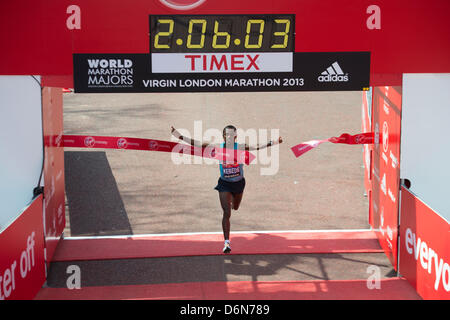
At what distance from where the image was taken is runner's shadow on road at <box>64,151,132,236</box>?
11.9m

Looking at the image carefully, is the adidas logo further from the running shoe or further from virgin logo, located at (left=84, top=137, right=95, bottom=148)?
virgin logo, located at (left=84, top=137, right=95, bottom=148)

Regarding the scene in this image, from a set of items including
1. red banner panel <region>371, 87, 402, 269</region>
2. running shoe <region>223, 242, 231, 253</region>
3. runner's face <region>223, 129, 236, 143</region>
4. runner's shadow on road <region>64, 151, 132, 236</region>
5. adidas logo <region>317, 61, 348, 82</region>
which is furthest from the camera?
runner's shadow on road <region>64, 151, 132, 236</region>

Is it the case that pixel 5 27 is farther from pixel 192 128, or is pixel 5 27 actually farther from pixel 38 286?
pixel 192 128

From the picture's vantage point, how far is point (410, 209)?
907 centimetres

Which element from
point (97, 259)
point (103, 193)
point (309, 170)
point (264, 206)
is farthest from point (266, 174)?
point (97, 259)

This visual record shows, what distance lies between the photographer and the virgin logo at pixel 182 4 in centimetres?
848

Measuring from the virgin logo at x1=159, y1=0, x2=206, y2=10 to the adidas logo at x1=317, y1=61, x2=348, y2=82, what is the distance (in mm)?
1773

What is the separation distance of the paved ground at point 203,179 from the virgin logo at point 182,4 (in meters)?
4.45

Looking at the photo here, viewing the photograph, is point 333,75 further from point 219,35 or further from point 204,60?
point 204,60

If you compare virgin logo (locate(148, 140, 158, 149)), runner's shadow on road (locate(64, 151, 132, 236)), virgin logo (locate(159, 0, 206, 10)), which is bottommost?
runner's shadow on road (locate(64, 151, 132, 236))

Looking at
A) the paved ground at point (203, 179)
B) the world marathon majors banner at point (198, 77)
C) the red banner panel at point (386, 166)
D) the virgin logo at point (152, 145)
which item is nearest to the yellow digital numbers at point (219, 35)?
the world marathon majors banner at point (198, 77)

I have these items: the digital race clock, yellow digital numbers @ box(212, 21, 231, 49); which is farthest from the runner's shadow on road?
yellow digital numbers @ box(212, 21, 231, 49)

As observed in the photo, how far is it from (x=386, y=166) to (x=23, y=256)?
5346mm

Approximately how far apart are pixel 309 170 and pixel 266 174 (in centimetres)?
101
